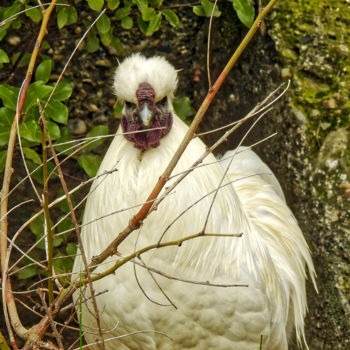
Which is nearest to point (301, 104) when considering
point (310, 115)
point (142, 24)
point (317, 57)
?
point (310, 115)

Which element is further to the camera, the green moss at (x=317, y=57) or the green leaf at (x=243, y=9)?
the green moss at (x=317, y=57)

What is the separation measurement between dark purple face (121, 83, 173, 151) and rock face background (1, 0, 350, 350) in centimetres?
138

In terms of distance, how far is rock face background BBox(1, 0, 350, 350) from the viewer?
407cm

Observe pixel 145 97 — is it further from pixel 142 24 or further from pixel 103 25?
pixel 142 24

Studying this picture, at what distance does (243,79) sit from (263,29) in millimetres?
352

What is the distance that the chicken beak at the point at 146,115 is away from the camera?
2842mm

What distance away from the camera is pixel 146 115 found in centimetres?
286

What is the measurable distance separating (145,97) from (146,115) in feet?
0.26

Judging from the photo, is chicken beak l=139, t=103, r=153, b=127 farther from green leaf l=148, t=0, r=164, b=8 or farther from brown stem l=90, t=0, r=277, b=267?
green leaf l=148, t=0, r=164, b=8

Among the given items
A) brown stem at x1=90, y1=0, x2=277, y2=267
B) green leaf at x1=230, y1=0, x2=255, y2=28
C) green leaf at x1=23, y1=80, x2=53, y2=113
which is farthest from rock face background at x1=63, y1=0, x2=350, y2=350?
brown stem at x1=90, y1=0, x2=277, y2=267

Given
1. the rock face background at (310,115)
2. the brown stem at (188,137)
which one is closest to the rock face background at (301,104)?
the rock face background at (310,115)

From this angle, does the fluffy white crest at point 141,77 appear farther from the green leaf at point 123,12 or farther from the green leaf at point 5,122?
the green leaf at point 123,12

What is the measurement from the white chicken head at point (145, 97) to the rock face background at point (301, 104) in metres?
1.38

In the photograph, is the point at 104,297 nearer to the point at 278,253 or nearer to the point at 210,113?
the point at 278,253
